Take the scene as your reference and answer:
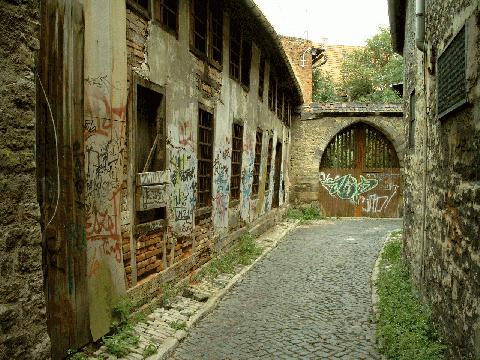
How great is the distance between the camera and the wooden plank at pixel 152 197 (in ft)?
17.8

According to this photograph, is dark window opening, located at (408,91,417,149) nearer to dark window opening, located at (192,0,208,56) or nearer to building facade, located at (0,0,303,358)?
building facade, located at (0,0,303,358)

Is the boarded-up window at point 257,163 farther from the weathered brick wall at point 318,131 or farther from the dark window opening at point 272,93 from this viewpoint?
the weathered brick wall at point 318,131

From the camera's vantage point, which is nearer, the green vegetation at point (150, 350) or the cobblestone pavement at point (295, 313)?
the green vegetation at point (150, 350)

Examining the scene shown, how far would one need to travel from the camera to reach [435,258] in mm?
4949

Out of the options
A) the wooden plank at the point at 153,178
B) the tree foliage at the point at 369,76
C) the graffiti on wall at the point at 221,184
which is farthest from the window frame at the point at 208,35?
the tree foliage at the point at 369,76

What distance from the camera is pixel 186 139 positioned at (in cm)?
678

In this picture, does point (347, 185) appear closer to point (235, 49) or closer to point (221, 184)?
point (235, 49)

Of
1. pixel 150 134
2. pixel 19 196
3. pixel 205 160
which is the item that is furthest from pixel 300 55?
pixel 19 196

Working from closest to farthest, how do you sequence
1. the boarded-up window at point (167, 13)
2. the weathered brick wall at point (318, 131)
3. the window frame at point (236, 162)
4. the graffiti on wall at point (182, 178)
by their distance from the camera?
the boarded-up window at point (167, 13)
the graffiti on wall at point (182, 178)
the window frame at point (236, 162)
the weathered brick wall at point (318, 131)

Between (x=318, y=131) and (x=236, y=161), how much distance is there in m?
8.61

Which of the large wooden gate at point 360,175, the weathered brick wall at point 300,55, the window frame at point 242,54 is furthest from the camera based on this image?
the weathered brick wall at point 300,55

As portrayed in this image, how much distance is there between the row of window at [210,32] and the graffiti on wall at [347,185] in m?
7.06

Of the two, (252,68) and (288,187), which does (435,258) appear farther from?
(288,187)

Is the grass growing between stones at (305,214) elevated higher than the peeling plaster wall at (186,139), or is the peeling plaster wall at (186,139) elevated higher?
the peeling plaster wall at (186,139)
